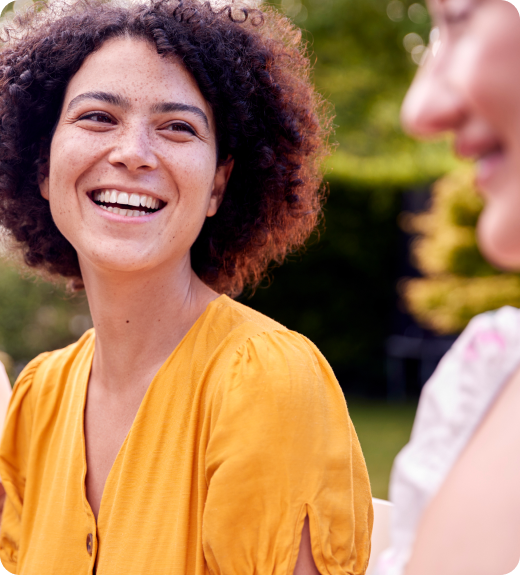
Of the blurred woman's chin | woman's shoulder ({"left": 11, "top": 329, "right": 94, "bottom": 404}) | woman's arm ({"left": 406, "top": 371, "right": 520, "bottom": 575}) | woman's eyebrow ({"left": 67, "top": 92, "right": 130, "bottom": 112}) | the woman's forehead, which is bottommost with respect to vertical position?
woman's shoulder ({"left": 11, "top": 329, "right": 94, "bottom": 404})

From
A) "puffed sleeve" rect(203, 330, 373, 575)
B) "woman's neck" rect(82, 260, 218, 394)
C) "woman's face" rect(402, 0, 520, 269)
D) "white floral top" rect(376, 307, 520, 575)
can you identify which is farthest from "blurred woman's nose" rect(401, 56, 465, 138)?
"woman's neck" rect(82, 260, 218, 394)

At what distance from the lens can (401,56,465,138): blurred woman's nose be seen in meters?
0.57

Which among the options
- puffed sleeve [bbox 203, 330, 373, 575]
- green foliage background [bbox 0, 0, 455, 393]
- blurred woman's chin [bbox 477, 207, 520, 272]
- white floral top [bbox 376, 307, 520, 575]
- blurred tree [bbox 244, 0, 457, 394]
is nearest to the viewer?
blurred woman's chin [bbox 477, 207, 520, 272]

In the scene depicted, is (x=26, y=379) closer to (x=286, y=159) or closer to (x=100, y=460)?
(x=100, y=460)

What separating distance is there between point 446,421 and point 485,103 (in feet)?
1.11

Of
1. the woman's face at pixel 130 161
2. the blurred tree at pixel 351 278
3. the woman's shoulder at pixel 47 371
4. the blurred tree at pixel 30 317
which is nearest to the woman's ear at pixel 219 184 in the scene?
the woman's face at pixel 130 161

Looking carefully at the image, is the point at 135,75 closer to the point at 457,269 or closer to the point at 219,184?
the point at 219,184

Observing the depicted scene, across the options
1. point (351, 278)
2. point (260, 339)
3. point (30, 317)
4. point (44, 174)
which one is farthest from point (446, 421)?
point (351, 278)

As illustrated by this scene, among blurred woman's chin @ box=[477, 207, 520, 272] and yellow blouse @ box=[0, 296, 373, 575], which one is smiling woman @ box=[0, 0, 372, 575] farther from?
blurred woman's chin @ box=[477, 207, 520, 272]

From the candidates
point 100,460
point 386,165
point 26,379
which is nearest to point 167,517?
point 100,460

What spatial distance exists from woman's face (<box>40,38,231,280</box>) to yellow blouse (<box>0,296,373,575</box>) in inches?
11.0

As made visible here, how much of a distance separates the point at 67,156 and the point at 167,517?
82cm

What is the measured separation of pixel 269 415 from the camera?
1.33m

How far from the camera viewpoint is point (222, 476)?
1306 mm
